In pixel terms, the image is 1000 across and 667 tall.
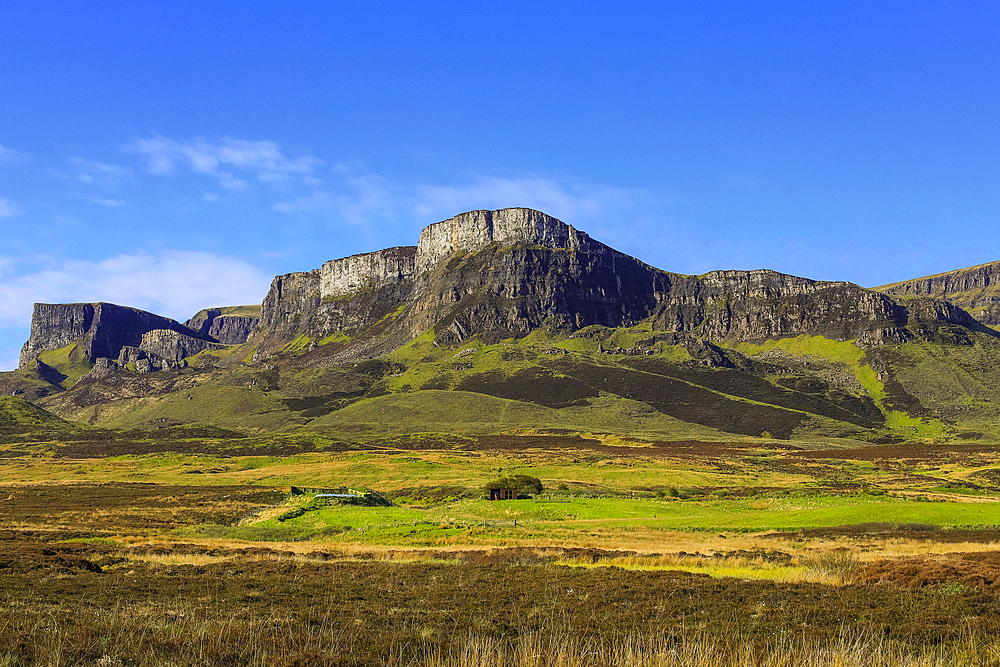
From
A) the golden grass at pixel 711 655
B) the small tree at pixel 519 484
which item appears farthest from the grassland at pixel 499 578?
the small tree at pixel 519 484

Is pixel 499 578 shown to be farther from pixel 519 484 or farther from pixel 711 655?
pixel 519 484

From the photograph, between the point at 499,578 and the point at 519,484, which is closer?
the point at 499,578

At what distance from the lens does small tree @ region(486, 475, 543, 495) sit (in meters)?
74.6

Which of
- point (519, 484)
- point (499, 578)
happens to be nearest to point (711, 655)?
point (499, 578)

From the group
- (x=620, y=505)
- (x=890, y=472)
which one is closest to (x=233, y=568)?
(x=620, y=505)

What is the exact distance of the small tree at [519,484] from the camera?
245ft

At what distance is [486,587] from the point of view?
2400cm

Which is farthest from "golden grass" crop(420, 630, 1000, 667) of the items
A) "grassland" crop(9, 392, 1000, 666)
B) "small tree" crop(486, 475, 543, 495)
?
"small tree" crop(486, 475, 543, 495)

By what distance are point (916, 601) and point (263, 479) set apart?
4185 inches

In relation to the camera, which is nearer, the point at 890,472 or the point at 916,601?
the point at 916,601

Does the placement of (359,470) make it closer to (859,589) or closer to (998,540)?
(998,540)

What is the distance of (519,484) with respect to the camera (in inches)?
2987

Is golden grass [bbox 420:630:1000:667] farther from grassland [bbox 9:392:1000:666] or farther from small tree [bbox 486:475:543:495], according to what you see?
small tree [bbox 486:475:543:495]

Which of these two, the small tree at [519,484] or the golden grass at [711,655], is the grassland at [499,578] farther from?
the small tree at [519,484]
